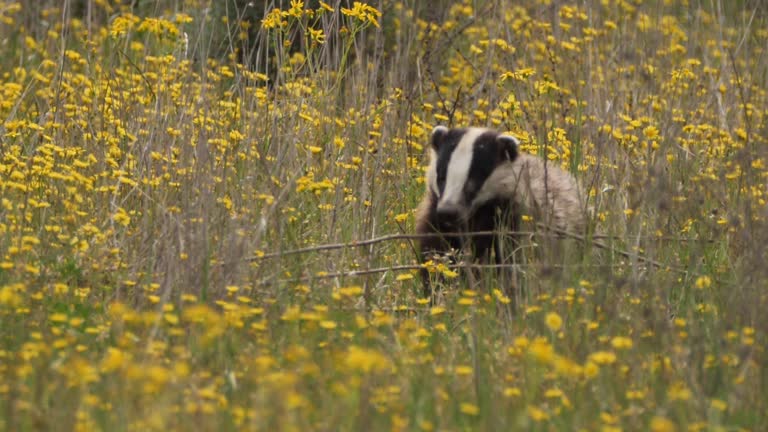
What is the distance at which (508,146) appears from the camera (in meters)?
6.05

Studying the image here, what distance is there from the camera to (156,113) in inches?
247

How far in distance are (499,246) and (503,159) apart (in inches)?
23.6

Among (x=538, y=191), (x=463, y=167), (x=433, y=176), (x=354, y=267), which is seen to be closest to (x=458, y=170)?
(x=463, y=167)

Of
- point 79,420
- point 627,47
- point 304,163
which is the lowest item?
point 79,420

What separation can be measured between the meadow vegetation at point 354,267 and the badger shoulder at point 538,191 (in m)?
0.13

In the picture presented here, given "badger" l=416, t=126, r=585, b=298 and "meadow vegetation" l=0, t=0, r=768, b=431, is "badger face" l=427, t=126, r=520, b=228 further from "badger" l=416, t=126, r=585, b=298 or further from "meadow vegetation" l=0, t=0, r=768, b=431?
"meadow vegetation" l=0, t=0, r=768, b=431

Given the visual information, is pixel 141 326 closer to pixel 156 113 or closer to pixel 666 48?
pixel 156 113

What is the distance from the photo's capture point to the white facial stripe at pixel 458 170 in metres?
5.77

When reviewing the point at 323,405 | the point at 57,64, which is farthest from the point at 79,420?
the point at 57,64

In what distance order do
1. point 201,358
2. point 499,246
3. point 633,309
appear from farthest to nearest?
point 499,246, point 633,309, point 201,358

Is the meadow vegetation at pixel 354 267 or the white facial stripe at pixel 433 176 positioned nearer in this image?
the meadow vegetation at pixel 354 267

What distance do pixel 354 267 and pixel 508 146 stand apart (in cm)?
98

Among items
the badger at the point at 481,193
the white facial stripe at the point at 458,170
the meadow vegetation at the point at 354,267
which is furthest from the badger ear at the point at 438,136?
the meadow vegetation at the point at 354,267

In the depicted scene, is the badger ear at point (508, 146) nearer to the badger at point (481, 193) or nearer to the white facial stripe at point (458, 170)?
the badger at point (481, 193)
